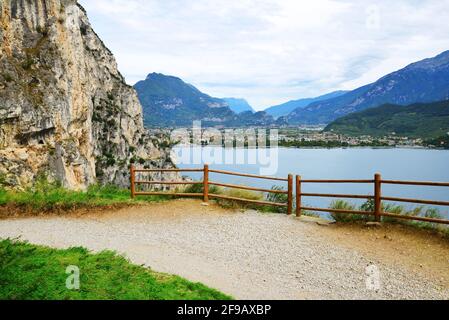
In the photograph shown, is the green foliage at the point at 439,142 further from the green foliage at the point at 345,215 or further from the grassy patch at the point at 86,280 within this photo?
the grassy patch at the point at 86,280

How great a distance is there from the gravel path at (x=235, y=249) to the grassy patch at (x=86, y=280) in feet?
2.05

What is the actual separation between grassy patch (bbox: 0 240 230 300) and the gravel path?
62cm

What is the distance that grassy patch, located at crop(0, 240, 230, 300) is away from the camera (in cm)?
568

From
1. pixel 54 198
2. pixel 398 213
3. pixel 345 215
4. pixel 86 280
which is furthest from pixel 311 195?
pixel 54 198

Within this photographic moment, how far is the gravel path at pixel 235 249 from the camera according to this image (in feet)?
22.6

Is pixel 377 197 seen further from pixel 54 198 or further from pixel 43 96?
pixel 43 96

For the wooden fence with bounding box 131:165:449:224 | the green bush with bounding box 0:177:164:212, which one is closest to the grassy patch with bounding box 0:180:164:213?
the green bush with bounding box 0:177:164:212

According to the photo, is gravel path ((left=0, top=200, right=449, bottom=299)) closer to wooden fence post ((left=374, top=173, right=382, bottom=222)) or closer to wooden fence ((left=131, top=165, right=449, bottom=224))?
wooden fence ((left=131, top=165, right=449, bottom=224))

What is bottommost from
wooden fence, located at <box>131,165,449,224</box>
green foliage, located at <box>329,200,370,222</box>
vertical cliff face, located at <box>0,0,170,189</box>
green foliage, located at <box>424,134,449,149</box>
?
green foliage, located at <box>424,134,449,149</box>

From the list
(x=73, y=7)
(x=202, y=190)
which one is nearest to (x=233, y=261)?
(x=202, y=190)

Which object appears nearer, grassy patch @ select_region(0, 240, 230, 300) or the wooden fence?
grassy patch @ select_region(0, 240, 230, 300)

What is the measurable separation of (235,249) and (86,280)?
3926mm
